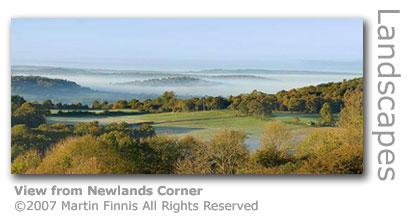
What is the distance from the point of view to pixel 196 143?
10.8 metres

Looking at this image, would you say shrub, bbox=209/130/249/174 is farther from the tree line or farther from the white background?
the tree line

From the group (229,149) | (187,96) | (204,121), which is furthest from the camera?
(187,96)

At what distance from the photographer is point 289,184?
1044cm

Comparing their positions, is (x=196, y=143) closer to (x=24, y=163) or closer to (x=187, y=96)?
(x=187, y=96)

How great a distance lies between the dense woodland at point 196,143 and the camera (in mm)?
10516

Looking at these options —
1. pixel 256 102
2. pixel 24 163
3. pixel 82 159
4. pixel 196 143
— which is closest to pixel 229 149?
pixel 196 143

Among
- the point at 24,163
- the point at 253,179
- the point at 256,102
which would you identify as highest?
the point at 256,102

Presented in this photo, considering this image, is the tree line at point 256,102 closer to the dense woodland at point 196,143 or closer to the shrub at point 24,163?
the dense woodland at point 196,143

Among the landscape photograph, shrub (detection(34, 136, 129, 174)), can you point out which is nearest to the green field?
the landscape photograph

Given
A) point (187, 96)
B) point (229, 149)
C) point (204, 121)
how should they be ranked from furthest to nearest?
point (187, 96) → point (204, 121) → point (229, 149)

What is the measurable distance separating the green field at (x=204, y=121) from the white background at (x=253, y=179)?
0.80 metres

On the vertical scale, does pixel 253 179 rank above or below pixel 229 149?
below

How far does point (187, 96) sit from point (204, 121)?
20.4 inches
